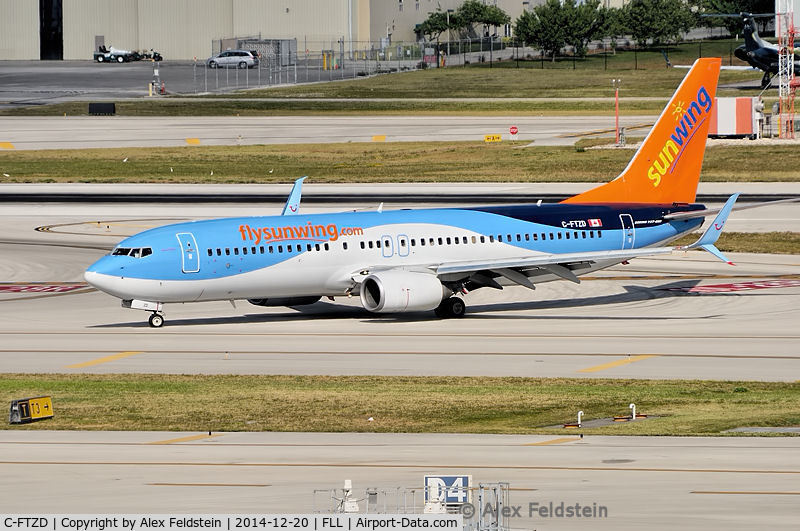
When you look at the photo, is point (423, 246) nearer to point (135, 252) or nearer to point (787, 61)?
point (135, 252)

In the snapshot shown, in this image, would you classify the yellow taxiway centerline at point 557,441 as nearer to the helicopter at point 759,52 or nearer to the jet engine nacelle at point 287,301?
the jet engine nacelle at point 287,301

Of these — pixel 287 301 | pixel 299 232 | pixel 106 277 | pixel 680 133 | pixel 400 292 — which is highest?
pixel 680 133

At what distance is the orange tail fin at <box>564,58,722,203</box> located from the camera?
5753 cm

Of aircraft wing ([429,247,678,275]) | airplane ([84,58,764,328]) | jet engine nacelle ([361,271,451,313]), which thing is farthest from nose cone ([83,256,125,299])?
aircraft wing ([429,247,678,275])

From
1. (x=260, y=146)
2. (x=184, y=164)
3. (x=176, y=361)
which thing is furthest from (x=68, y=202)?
(x=176, y=361)

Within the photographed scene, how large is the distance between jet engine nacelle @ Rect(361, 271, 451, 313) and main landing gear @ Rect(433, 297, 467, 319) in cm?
145

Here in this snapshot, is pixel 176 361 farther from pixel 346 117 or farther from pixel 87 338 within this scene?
pixel 346 117

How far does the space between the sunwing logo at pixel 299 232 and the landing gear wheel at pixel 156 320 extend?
450cm

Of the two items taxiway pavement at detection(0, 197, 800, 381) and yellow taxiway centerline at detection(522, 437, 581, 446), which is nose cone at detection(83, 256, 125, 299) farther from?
yellow taxiway centerline at detection(522, 437, 581, 446)

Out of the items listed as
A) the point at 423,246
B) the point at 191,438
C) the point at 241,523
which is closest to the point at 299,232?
the point at 423,246

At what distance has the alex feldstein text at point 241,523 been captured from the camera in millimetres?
18734

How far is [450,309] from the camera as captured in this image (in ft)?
176

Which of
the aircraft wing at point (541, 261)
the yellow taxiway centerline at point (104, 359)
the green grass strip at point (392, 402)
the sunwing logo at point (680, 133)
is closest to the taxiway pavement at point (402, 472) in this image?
the green grass strip at point (392, 402)

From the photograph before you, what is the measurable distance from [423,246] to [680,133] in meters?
12.9
